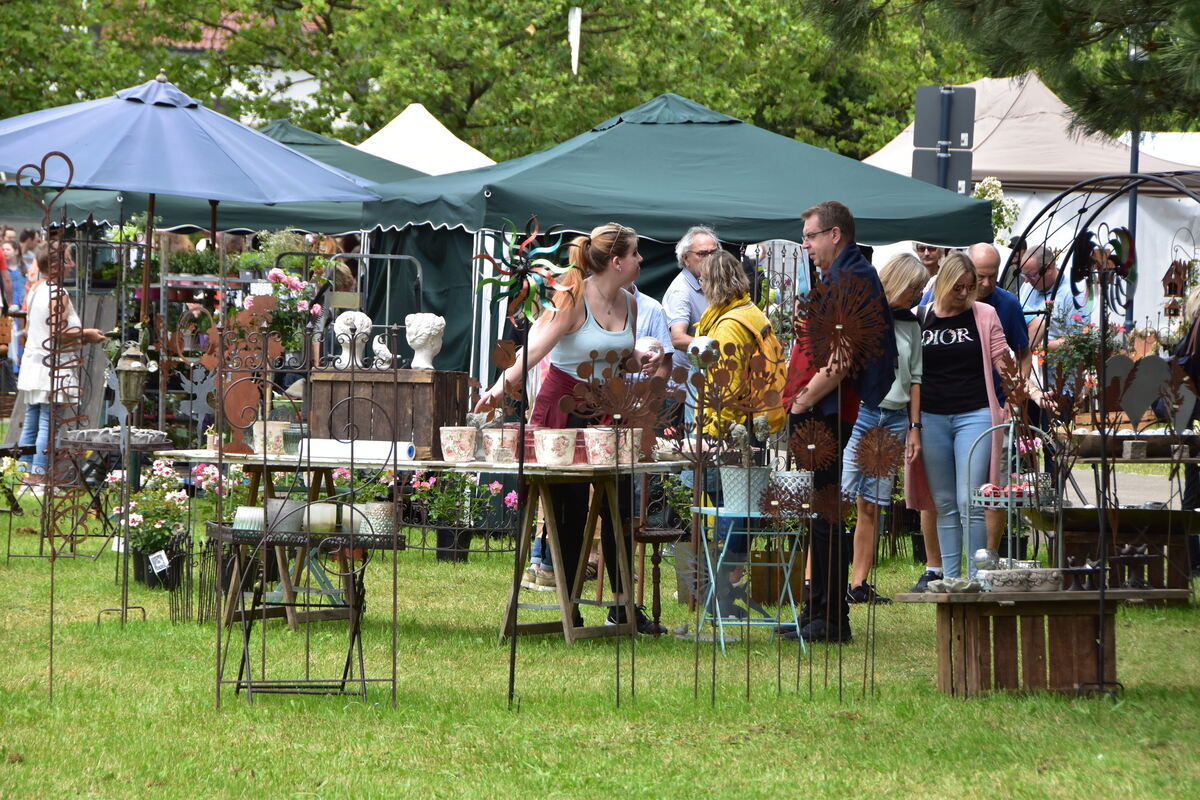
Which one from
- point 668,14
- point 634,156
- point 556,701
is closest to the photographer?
point 556,701

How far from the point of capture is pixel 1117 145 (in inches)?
709

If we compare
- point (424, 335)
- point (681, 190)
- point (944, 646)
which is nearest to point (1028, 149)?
point (681, 190)

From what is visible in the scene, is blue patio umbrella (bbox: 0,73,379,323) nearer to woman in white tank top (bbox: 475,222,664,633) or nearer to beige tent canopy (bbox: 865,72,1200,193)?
woman in white tank top (bbox: 475,222,664,633)

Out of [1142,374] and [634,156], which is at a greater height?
[634,156]

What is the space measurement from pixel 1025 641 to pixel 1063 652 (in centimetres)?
15

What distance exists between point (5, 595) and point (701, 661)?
3544mm

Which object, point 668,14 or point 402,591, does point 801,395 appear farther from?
point 668,14

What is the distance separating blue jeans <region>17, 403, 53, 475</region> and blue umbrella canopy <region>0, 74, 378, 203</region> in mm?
2051

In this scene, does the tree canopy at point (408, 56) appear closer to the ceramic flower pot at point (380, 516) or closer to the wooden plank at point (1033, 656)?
the ceramic flower pot at point (380, 516)

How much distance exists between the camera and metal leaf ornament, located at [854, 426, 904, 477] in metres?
5.68

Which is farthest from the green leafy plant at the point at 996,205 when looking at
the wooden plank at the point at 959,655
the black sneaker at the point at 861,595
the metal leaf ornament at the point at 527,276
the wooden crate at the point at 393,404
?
the wooden plank at the point at 959,655

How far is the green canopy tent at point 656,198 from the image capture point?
10469 millimetres

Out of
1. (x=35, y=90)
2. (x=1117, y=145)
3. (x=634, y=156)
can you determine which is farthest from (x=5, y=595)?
(x=35, y=90)

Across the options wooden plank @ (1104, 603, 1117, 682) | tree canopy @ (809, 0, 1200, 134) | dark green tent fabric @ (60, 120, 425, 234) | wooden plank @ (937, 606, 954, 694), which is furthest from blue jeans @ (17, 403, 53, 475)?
wooden plank @ (1104, 603, 1117, 682)
